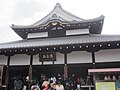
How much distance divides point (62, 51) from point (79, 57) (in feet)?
3.72

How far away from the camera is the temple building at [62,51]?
35.8 feet

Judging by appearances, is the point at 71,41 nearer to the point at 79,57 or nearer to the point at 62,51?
the point at 62,51

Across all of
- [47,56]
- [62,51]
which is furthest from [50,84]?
[62,51]

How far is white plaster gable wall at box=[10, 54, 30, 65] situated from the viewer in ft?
40.3

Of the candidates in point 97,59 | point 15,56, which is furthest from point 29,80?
point 97,59

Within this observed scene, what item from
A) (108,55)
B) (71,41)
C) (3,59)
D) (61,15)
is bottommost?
(3,59)

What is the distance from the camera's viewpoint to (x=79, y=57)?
11.5 metres

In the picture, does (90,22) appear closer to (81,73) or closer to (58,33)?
(58,33)

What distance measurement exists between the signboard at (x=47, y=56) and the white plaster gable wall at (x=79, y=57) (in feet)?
3.16

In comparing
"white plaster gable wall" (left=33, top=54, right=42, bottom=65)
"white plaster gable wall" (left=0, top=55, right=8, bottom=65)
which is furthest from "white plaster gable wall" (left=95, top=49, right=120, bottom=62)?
"white plaster gable wall" (left=0, top=55, right=8, bottom=65)

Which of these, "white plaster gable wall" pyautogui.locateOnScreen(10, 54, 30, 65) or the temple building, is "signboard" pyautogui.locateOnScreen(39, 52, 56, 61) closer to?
the temple building

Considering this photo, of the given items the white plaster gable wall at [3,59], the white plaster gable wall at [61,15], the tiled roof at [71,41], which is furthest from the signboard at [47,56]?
the white plaster gable wall at [61,15]

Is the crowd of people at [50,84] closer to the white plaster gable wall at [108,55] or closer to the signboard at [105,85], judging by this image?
the signboard at [105,85]

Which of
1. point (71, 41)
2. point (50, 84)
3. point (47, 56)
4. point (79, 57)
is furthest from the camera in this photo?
point (71, 41)
